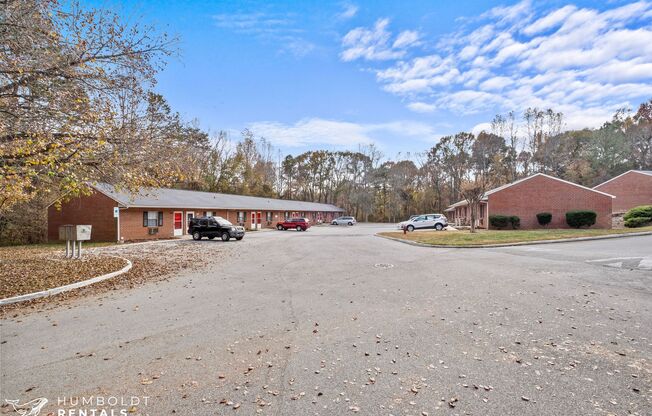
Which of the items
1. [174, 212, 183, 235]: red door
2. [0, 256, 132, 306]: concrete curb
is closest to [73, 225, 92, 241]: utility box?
[0, 256, 132, 306]: concrete curb

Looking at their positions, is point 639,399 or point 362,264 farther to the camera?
point 362,264

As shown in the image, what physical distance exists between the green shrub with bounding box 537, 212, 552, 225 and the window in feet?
98.6

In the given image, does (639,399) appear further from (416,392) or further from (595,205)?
(595,205)

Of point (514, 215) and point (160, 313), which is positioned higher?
point (514, 215)

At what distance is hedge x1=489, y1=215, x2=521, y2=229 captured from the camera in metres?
27.4

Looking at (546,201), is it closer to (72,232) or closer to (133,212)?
(72,232)

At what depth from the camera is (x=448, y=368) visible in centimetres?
392

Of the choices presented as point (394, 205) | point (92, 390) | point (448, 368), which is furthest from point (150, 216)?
point (394, 205)

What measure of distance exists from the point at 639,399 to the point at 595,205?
99.3 feet

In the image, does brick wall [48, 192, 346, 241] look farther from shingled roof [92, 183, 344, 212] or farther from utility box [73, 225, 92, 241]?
utility box [73, 225, 92, 241]

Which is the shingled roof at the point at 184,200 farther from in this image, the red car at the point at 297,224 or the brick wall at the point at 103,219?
the red car at the point at 297,224

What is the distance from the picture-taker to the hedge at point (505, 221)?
27406 mm

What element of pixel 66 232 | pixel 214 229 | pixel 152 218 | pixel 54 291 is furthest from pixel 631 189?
pixel 66 232

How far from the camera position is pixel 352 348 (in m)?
4.54
